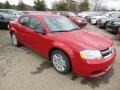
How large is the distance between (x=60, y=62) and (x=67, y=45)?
569mm

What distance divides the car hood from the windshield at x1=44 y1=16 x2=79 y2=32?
26cm

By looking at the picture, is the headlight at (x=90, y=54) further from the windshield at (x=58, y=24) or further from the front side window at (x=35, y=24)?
the front side window at (x=35, y=24)

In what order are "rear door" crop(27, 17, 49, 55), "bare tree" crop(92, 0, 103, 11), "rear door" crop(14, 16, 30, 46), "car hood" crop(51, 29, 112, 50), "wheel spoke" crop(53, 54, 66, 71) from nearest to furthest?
1. "car hood" crop(51, 29, 112, 50)
2. "wheel spoke" crop(53, 54, 66, 71)
3. "rear door" crop(27, 17, 49, 55)
4. "rear door" crop(14, 16, 30, 46)
5. "bare tree" crop(92, 0, 103, 11)

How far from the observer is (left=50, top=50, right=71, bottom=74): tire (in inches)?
164

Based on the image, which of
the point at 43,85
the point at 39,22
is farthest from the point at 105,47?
the point at 39,22

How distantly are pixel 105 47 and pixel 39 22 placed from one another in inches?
82.8

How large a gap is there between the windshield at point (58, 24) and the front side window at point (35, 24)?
0.79 feet

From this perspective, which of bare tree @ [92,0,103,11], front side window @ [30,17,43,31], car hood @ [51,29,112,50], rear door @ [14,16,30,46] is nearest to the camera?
car hood @ [51,29,112,50]

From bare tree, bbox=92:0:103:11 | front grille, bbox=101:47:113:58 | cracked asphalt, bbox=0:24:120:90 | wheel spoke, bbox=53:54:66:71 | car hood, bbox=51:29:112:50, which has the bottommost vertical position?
cracked asphalt, bbox=0:24:120:90

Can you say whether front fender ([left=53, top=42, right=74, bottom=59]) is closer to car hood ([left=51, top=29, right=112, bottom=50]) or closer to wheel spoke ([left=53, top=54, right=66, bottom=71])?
car hood ([left=51, top=29, right=112, bottom=50])

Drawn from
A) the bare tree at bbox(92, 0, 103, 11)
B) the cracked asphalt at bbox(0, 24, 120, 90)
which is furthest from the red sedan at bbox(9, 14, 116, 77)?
the bare tree at bbox(92, 0, 103, 11)

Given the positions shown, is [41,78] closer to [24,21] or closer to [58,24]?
[58,24]

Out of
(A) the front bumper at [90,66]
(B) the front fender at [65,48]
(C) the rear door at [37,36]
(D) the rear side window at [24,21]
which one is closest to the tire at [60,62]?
(B) the front fender at [65,48]

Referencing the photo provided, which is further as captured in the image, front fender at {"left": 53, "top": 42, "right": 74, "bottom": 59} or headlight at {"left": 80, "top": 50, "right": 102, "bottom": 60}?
front fender at {"left": 53, "top": 42, "right": 74, "bottom": 59}
